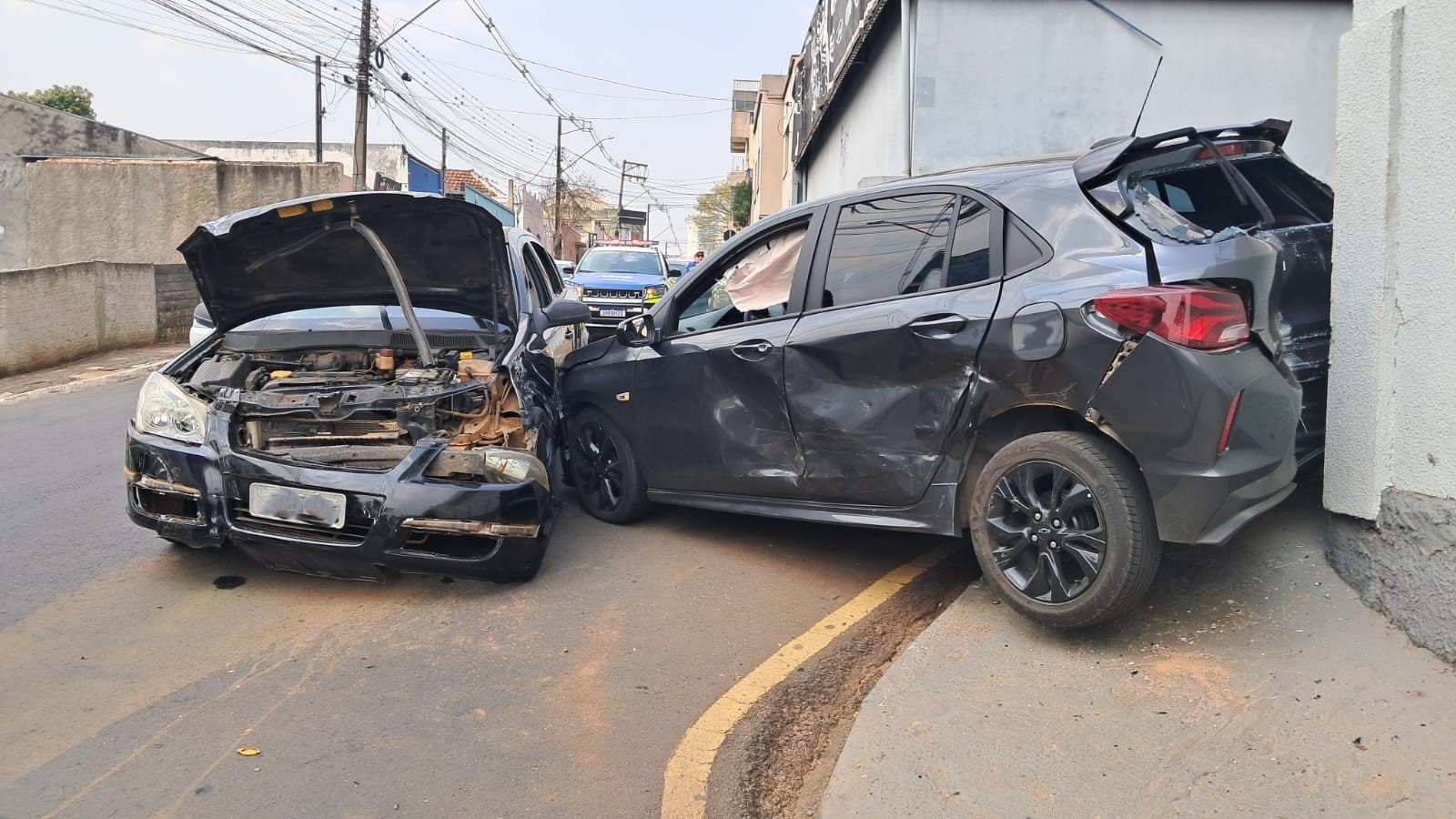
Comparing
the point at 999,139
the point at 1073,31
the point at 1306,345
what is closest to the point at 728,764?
the point at 1306,345

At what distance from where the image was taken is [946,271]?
4.26 m

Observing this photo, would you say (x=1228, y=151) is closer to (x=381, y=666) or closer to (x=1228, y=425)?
(x=1228, y=425)

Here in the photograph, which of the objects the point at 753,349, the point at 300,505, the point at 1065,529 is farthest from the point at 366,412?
the point at 1065,529

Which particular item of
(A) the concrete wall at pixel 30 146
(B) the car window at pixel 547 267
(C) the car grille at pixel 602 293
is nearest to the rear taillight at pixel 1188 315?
(B) the car window at pixel 547 267

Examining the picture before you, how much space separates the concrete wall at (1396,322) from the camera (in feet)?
11.1

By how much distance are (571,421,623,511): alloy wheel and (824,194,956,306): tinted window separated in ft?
6.08

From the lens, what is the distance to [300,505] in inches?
178

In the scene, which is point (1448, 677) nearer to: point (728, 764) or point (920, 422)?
point (920, 422)

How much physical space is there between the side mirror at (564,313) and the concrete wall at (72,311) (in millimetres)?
9905

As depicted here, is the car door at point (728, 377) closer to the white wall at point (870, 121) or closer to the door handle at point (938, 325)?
the door handle at point (938, 325)

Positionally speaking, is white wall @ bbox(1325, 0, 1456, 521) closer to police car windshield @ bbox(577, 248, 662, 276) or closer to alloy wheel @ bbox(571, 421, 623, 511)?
alloy wheel @ bbox(571, 421, 623, 511)

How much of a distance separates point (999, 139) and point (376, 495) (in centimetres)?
810

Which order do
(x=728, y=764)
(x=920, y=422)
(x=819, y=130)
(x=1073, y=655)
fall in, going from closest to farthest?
Result: 1. (x=728, y=764)
2. (x=1073, y=655)
3. (x=920, y=422)
4. (x=819, y=130)

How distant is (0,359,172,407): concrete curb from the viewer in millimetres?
10984
